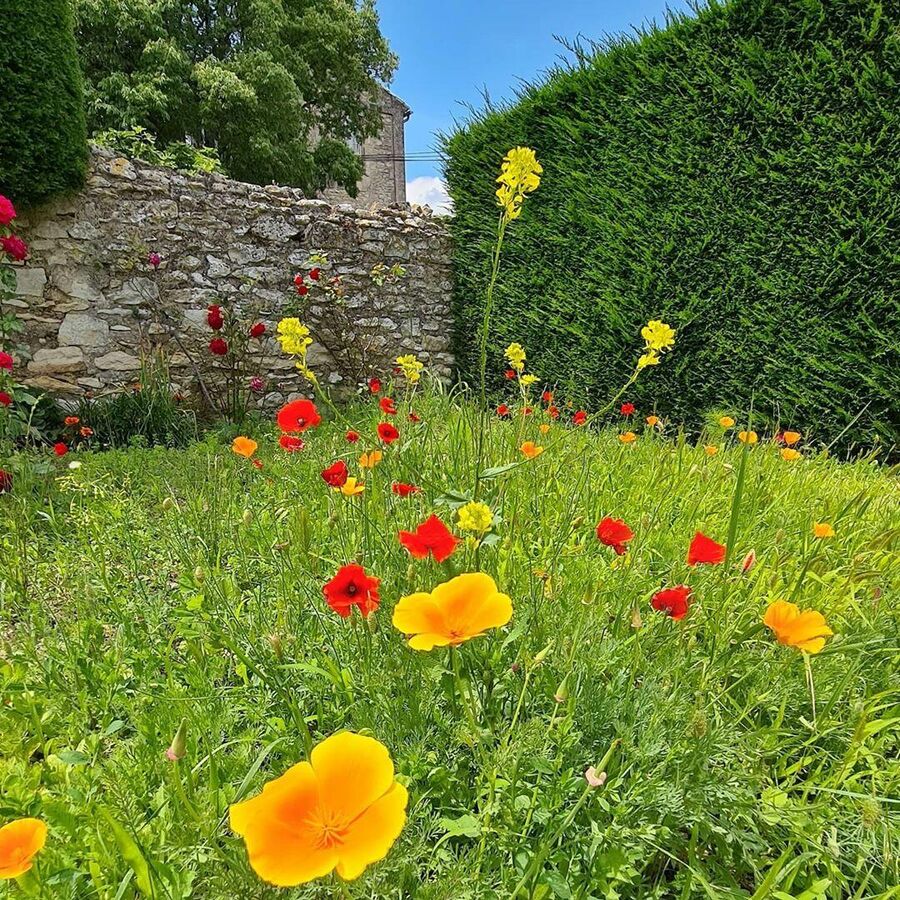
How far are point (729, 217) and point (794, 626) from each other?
12.2 ft

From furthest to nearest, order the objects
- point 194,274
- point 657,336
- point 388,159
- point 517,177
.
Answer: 1. point 388,159
2. point 194,274
3. point 657,336
4. point 517,177

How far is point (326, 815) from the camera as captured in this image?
56cm

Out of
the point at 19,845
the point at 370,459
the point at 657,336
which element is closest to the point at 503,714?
the point at 370,459

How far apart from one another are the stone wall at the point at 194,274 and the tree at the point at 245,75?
8.64 metres

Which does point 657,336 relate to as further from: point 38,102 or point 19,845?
point 38,102

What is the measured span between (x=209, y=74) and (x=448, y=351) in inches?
394

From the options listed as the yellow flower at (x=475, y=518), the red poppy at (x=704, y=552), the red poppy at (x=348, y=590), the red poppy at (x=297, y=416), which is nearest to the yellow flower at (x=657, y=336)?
the red poppy at (x=704, y=552)

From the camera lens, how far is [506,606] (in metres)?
0.74

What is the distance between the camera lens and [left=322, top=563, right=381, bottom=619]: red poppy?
854 millimetres

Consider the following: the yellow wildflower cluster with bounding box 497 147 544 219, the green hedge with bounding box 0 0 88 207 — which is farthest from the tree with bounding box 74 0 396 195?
the yellow wildflower cluster with bounding box 497 147 544 219

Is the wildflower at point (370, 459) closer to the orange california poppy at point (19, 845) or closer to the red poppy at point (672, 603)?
the red poppy at point (672, 603)

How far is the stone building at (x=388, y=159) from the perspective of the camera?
69.8 feet

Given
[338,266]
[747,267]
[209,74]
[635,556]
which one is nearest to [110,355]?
[338,266]

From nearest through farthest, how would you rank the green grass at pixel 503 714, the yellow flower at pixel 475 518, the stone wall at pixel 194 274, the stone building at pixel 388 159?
the green grass at pixel 503 714 → the yellow flower at pixel 475 518 → the stone wall at pixel 194 274 → the stone building at pixel 388 159
